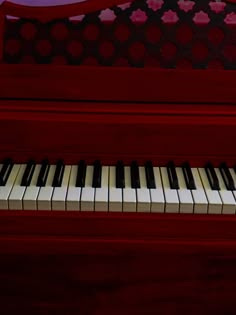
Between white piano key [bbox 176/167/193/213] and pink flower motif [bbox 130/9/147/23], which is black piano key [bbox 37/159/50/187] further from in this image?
pink flower motif [bbox 130/9/147/23]

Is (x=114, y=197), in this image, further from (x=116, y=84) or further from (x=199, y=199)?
(x=116, y=84)

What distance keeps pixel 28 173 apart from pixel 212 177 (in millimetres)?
494

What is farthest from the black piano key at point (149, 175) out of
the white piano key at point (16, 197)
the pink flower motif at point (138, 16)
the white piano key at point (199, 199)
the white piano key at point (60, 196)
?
the pink flower motif at point (138, 16)

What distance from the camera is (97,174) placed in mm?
1360

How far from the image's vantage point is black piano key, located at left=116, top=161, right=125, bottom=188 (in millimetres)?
1328

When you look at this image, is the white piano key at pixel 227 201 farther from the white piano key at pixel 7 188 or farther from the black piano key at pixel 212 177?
the white piano key at pixel 7 188

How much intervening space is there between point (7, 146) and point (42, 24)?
35 cm

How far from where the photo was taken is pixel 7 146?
4.66 ft

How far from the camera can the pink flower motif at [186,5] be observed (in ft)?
4.61

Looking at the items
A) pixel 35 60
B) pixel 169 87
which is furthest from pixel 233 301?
pixel 35 60

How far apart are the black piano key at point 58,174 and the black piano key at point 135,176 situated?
0.19m

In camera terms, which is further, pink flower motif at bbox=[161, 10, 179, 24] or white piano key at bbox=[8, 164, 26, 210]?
pink flower motif at bbox=[161, 10, 179, 24]

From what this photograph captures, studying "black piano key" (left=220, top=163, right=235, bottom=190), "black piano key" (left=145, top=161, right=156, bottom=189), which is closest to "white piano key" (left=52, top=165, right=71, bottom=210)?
"black piano key" (left=145, top=161, right=156, bottom=189)

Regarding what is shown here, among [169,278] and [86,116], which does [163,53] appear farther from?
[169,278]
